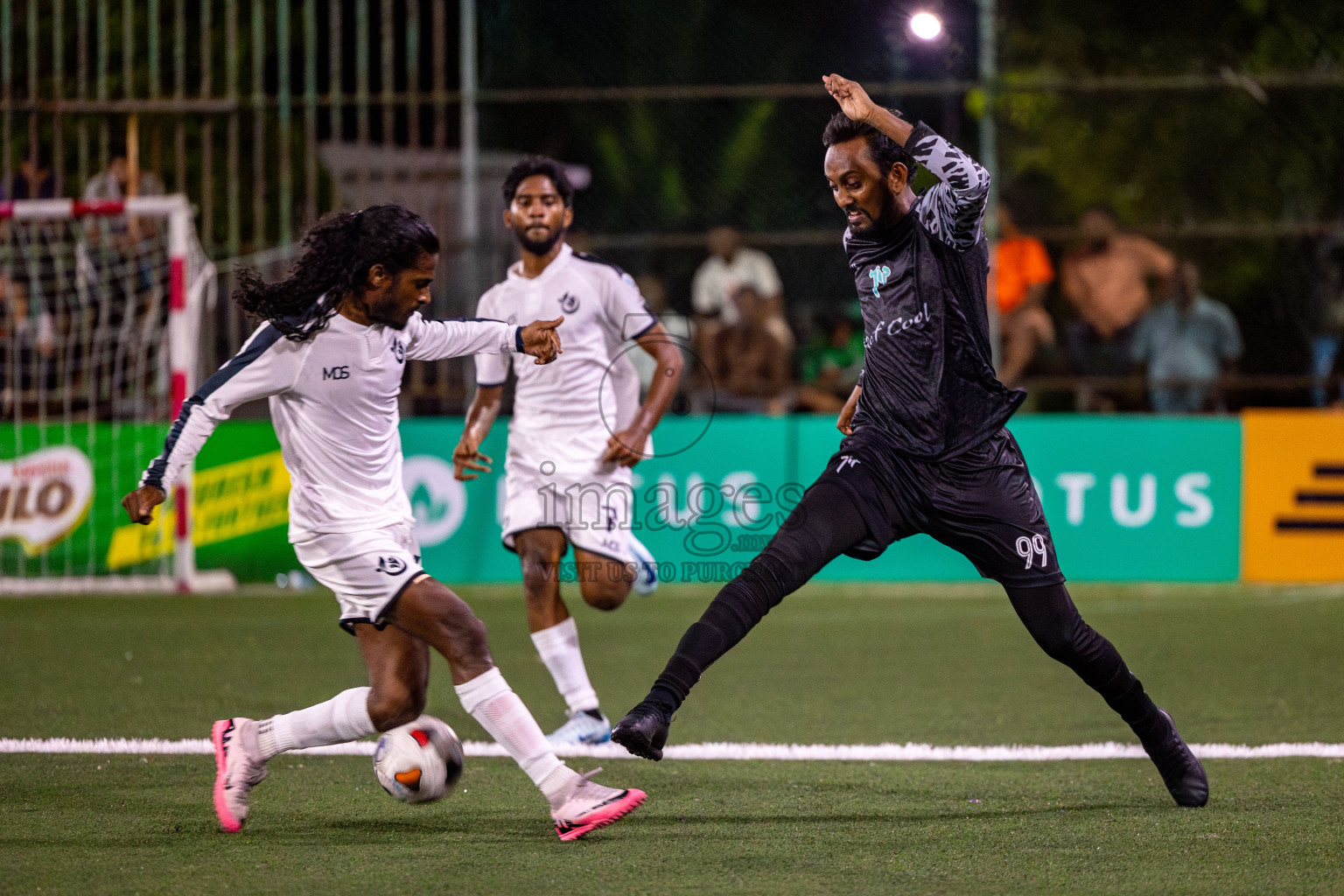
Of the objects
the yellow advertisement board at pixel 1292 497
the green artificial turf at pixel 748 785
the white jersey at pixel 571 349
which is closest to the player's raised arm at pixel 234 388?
the green artificial turf at pixel 748 785

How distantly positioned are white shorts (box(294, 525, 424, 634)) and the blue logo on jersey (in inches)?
65.5

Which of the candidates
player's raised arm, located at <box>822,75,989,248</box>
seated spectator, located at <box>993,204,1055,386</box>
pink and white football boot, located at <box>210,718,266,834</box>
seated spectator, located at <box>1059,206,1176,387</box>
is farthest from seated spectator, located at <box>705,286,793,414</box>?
pink and white football boot, located at <box>210,718,266,834</box>

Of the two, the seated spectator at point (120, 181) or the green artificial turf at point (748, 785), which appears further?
the seated spectator at point (120, 181)

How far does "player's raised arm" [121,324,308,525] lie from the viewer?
475cm

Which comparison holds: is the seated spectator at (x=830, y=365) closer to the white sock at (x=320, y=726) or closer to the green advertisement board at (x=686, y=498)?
the green advertisement board at (x=686, y=498)

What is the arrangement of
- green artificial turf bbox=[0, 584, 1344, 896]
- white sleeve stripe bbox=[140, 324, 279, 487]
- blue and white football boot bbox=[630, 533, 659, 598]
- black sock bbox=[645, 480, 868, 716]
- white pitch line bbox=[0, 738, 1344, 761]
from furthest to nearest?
blue and white football boot bbox=[630, 533, 659, 598]
white pitch line bbox=[0, 738, 1344, 761]
white sleeve stripe bbox=[140, 324, 279, 487]
black sock bbox=[645, 480, 868, 716]
green artificial turf bbox=[0, 584, 1344, 896]

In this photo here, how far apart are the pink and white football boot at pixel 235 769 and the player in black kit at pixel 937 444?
1690 millimetres

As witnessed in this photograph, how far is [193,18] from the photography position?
45.9 feet

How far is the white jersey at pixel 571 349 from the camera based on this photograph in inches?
274

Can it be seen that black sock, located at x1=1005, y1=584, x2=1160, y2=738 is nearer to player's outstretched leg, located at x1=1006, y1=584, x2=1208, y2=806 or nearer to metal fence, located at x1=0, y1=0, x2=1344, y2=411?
player's outstretched leg, located at x1=1006, y1=584, x2=1208, y2=806

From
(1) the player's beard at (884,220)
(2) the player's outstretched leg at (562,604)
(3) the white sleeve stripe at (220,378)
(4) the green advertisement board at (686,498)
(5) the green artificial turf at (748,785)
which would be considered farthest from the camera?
(4) the green advertisement board at (686,498)

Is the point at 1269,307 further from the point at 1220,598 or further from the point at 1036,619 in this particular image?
the point at 1036,619

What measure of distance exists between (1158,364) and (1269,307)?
3.28 ft

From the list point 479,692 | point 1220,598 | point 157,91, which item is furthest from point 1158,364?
point 479,692
